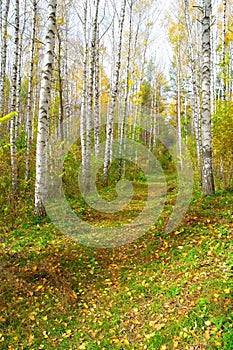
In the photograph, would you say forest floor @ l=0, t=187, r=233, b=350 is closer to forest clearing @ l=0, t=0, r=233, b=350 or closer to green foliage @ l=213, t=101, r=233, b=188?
forest clearing @ l=0, t=0, r=233, b=350

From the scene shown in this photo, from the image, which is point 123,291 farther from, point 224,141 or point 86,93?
point 86,93

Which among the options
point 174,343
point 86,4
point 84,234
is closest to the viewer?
point 174,343

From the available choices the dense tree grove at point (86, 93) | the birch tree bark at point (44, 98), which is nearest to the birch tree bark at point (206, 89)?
the dense tree grove at point (86, 93)

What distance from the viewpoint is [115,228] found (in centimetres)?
731

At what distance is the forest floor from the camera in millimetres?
3629

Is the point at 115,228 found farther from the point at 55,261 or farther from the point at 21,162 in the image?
the point at 21,162

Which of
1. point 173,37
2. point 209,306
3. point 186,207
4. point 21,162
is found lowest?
point 209,306

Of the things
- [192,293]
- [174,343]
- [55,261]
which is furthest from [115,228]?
[174,343]

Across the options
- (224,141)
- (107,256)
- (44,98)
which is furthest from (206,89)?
(107,256)

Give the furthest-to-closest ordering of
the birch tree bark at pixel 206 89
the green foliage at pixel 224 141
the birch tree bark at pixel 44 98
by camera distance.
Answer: the green foliage at pixel 224 141 → the birch tree bark at pixel 206 89 → the birch tree bark at pixel 44 98

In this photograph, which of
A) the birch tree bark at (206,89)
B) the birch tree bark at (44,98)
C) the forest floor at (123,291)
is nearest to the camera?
the forest floor at (123,291)

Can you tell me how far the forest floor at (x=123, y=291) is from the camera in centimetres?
363

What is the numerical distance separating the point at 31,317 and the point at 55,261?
4.42 feet

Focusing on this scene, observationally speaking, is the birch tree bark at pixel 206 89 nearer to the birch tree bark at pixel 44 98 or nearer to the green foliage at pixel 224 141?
the green foliage at pixel 224 141
